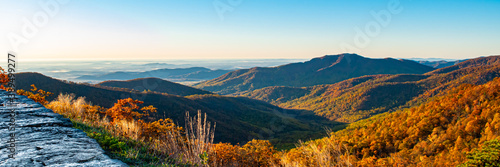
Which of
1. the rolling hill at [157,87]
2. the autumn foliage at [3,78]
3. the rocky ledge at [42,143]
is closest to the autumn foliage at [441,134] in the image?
the rocky ledge at [42,143]

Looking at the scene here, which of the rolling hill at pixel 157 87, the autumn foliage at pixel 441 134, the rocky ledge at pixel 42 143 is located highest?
the rocky ledge at pixel 42 143

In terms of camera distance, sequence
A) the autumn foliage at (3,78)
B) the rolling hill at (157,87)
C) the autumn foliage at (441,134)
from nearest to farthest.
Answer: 1. the autumn foliage at (3,78)
2. the autumn foliage at (441,134)
3. the rolling hill at (157,87)

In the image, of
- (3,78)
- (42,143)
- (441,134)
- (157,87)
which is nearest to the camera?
(42,143)

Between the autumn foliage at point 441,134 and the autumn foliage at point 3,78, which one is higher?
the autumn foliage at point 3,78

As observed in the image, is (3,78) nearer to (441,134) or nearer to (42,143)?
(42,143)

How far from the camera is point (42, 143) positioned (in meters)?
3.67

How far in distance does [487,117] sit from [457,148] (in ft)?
9.44

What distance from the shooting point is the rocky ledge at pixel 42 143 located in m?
3.02

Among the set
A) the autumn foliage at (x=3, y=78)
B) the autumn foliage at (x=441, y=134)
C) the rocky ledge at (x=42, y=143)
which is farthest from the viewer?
the autumn foliage at (x=441, y=134)

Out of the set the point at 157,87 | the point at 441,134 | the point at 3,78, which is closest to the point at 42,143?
the point at 3,78

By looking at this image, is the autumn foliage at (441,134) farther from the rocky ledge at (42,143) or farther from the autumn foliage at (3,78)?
the autumn foliage at (3,78)

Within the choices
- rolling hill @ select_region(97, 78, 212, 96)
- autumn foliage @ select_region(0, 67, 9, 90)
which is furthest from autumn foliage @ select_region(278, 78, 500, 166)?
rolling hill @ select_region(97, 78, 212, 96)

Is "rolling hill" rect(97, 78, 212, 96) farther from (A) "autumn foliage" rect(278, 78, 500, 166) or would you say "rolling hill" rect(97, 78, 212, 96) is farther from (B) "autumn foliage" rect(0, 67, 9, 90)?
(A) "autumn foliage" rect(278, 78, 500, 166)

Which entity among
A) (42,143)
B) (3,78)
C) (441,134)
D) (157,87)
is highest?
(3,78)
